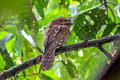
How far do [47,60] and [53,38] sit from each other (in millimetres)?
598

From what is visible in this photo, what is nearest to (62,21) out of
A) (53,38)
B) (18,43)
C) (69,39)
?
(69,39)

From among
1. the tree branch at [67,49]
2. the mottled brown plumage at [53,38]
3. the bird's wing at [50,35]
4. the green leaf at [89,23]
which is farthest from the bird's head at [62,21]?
the tree branch at [67,49]

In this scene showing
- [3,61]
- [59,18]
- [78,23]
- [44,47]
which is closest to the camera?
[3,61]

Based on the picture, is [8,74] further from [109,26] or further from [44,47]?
[109,26]

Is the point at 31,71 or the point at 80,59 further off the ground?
the point at 31,71

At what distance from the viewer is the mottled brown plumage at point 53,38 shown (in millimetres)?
2537

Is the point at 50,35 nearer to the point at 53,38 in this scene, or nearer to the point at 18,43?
the point at 53,38

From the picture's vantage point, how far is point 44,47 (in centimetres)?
286

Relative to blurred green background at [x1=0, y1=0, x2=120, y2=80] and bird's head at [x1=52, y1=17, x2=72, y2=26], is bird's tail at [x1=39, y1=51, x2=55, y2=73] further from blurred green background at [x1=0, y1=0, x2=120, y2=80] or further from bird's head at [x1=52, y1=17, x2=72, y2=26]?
bird's head at [x1=52, y1=17, x2=72, y2=26]

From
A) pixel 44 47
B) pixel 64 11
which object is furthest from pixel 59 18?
pixel 44 47

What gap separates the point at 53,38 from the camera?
3086 millimetres

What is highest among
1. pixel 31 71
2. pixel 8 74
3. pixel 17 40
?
pixel 17 40

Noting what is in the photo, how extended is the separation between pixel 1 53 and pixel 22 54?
225 mm

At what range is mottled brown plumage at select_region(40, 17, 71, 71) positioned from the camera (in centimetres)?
254
